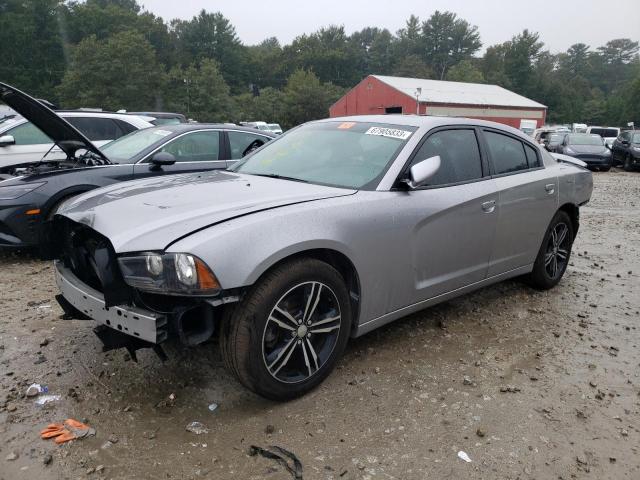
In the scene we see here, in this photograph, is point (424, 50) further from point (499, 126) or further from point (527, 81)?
point (499, 126)

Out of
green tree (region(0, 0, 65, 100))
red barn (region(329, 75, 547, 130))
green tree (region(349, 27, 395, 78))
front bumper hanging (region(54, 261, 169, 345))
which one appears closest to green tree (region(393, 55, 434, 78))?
green tree (region(349, 27, 395, 78))

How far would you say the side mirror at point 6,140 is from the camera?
7188 millimetres

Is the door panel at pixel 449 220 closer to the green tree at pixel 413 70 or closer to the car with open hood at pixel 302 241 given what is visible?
the car with open hood at pixel 302 241

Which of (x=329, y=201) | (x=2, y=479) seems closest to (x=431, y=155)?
(x=329, y=201)

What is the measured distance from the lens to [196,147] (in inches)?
247

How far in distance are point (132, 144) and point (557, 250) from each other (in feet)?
A: 16.6

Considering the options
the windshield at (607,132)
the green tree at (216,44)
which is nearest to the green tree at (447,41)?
the green tree at (216,44)

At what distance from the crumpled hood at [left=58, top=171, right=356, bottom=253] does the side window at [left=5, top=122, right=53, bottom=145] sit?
5.24 metres

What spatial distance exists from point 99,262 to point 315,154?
1733mm

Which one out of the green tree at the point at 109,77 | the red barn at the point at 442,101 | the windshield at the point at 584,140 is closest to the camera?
the windshield at the point at 584,140

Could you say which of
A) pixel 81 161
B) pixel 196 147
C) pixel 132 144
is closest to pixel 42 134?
pixel 132 144

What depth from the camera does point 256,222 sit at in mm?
2521

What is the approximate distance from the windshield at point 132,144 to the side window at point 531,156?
409 cm

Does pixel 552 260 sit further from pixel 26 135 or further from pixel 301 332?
pixel 26 135
